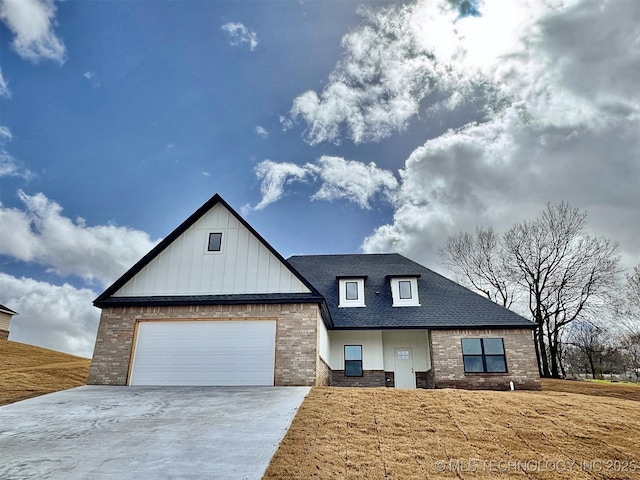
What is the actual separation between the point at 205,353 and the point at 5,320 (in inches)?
1368

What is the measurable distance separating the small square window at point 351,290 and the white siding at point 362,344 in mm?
1773

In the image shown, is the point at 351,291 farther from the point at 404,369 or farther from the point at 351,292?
the point at 404,369

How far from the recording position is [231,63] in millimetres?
16734

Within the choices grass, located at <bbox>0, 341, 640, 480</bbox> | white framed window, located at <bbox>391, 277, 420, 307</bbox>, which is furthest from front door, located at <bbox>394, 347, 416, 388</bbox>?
grass, located at <bbox>0, 341, 640, 480</bbox>

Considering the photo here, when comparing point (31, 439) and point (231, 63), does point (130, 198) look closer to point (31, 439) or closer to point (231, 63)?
point (231, 63)

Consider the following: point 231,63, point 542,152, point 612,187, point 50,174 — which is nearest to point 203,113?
point 231,63

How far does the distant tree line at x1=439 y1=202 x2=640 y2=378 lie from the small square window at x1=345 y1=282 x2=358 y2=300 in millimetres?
14391

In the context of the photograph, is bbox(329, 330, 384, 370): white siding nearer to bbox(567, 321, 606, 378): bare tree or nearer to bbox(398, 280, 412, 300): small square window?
bbox(398, 280, 412, 300): small square window

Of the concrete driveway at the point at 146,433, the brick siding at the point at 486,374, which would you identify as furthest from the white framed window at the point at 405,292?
the concrete driveway at the point at 146,433

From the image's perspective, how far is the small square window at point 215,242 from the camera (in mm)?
14844

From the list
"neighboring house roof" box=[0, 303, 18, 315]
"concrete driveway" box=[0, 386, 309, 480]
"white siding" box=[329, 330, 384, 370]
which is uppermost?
"neighboring house roof" box=[0, 303, 18, 315]

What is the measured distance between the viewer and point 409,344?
18.3m

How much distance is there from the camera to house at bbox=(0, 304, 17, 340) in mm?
36281

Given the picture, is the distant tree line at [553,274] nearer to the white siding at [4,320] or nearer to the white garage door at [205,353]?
the white garage door at [205,353]
